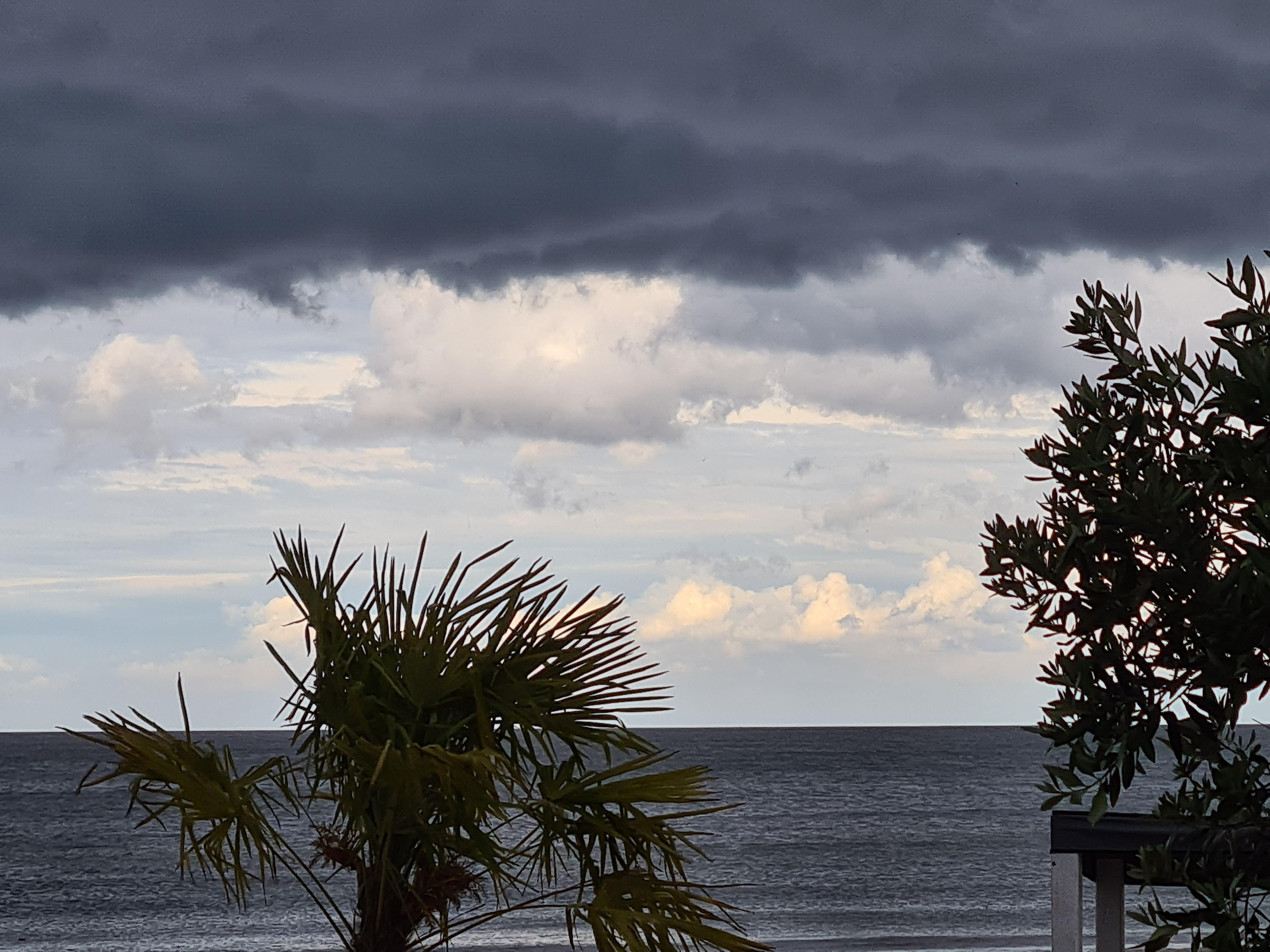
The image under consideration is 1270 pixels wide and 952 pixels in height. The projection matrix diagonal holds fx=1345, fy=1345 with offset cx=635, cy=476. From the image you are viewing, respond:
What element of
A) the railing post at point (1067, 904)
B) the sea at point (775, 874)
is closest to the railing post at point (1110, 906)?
the railing post at point (1067, 904)

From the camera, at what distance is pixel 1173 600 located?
365cm

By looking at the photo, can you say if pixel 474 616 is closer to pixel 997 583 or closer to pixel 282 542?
pixel 282 542

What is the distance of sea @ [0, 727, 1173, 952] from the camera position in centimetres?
2627

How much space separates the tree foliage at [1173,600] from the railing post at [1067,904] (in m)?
2.64

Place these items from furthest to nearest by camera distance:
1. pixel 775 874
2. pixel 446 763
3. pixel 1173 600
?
pixel 775 874
pixel 446 763
pixel 1173 600

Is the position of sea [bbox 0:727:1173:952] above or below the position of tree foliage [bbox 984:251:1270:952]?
below

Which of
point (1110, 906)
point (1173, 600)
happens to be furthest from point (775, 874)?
point (1173, 600)

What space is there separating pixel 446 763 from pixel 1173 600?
2.88 m

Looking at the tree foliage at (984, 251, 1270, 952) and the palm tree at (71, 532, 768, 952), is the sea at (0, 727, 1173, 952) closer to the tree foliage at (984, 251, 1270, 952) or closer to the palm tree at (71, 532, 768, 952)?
the palm tree at (71, 532, 768, 952)

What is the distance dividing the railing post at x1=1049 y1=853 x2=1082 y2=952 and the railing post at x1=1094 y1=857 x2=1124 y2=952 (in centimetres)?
20

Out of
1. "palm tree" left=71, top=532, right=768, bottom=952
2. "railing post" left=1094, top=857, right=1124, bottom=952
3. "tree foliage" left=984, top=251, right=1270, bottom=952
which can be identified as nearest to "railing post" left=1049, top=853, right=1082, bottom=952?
"railing post" left=1094, top=857, right=1124, bottom=952

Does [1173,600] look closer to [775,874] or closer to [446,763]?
[446,763]

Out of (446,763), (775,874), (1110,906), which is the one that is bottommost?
(775,874)

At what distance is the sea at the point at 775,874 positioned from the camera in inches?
1034
